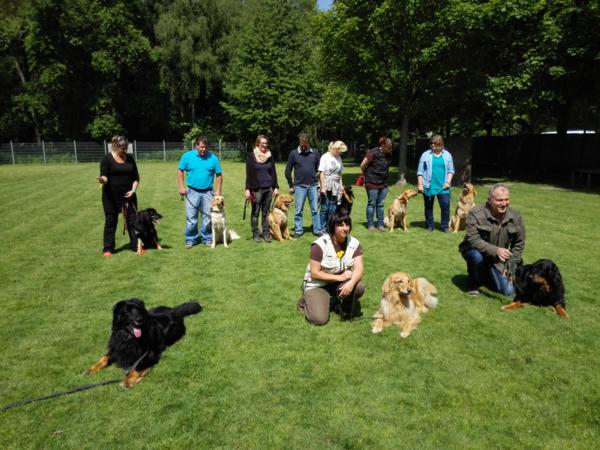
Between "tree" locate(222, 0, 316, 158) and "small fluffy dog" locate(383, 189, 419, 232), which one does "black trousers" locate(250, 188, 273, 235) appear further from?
"tree" locate(222, 0, 316, 158)

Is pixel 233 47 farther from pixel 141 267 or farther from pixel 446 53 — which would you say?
pixel 141 267

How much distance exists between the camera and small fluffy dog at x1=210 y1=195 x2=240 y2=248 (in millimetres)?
7934

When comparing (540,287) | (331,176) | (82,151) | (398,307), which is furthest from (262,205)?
(82,151)

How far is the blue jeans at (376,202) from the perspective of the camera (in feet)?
30.0

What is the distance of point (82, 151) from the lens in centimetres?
3522

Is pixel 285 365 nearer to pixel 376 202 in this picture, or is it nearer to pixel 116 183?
pixel 116 183

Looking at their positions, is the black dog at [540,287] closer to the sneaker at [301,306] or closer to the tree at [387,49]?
the sneaker at [301,306]

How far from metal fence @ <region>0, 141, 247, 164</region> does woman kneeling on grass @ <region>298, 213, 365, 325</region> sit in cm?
3481

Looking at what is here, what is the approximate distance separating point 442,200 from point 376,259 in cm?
268

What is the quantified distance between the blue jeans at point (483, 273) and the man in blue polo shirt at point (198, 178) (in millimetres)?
4507

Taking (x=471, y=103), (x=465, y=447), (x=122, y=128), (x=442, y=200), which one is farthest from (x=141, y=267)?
(x=122, y=128)

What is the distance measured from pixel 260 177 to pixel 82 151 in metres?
32.7

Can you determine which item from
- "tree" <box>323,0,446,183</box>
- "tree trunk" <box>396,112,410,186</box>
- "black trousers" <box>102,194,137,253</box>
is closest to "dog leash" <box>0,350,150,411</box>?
"black trousers" <box>102,194,137,253</box>

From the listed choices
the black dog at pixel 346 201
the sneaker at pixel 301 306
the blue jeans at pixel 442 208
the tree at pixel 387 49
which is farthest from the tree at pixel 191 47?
the sneaker at pixel 301 306
